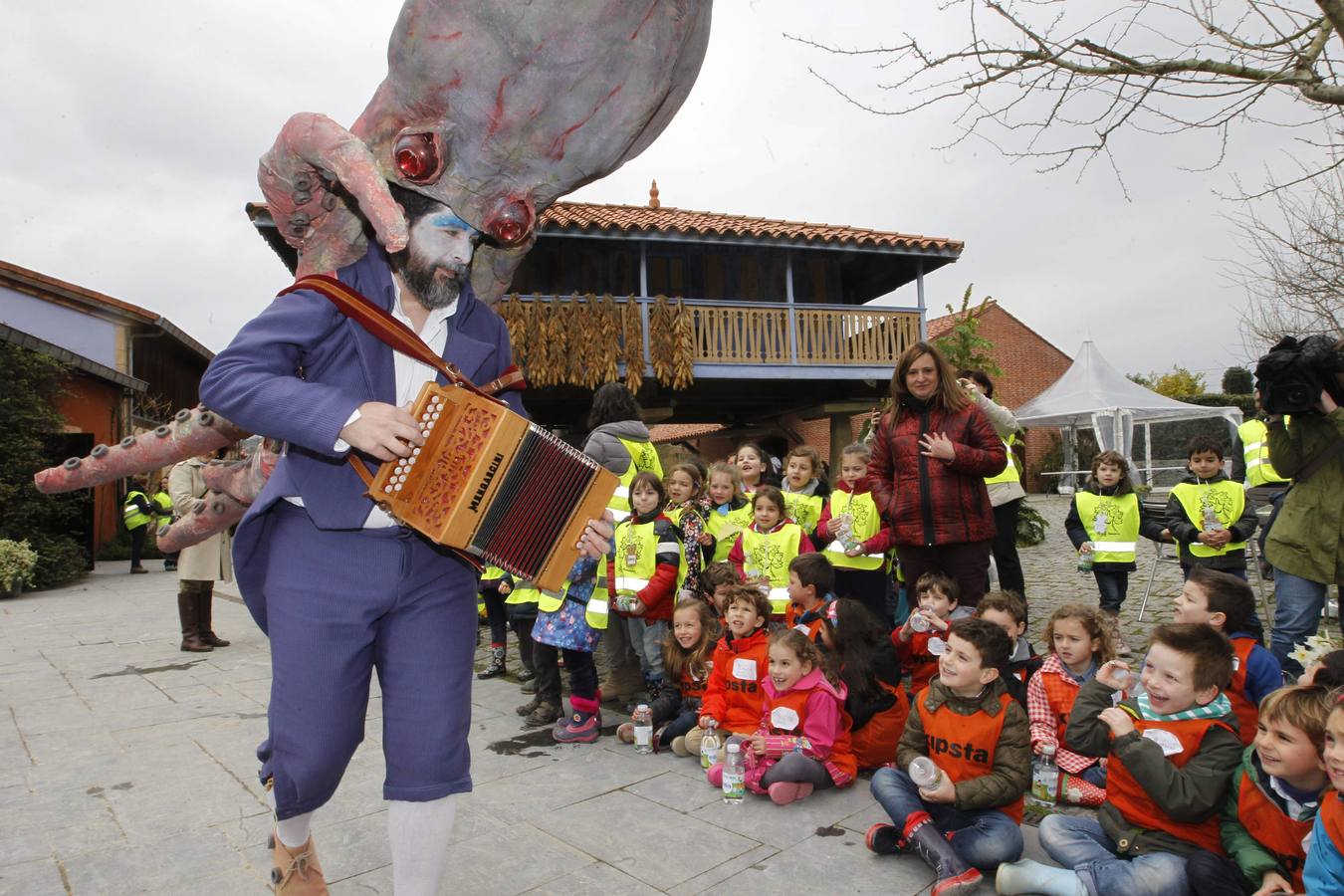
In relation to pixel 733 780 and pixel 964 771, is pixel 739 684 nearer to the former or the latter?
pixel 733 780

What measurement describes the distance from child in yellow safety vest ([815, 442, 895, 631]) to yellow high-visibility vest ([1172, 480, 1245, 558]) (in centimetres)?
219

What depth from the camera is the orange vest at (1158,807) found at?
275 cm

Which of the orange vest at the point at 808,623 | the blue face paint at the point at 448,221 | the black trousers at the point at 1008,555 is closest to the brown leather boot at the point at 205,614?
the orange vest at the point at 808,623

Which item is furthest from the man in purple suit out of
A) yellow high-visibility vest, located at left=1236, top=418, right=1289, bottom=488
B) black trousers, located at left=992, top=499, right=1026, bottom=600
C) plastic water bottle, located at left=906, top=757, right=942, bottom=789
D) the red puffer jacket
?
yellow high-visibility vest, located at left=1236, top=418, right=1289, bottom=488

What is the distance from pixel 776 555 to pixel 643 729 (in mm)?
1422

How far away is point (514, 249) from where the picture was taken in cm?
241

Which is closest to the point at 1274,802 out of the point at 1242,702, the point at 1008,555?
the point at 1242,702

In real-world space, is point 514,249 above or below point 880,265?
below

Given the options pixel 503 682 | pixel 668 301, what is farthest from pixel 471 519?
pixel 668 301

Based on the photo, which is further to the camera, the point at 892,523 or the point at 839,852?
the point at 892,523

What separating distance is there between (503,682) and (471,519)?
14.5ft

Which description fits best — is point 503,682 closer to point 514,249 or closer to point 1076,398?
point 514,249

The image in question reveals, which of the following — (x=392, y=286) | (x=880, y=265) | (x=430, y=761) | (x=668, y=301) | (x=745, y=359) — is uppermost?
(x=880, y=265)

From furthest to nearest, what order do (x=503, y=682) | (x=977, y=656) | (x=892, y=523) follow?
1. (x=503, y=682)
2. (x=892, y=523)
3. (x=977, y=656)
